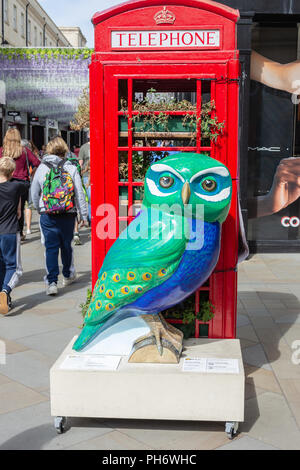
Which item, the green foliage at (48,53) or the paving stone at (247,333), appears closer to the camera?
the paving stone at (247,333)

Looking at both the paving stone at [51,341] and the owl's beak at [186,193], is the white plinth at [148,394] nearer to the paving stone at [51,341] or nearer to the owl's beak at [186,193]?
the owl's beak at [186,193]

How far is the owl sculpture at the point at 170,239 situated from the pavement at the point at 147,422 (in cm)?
55

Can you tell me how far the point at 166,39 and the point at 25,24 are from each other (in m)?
41.3

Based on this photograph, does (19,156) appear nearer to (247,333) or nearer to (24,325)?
(24,325)

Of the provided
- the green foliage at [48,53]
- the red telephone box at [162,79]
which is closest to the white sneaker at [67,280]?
the red telephone box at [162,79]

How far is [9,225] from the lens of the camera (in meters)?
6.26

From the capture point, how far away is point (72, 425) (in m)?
3.62

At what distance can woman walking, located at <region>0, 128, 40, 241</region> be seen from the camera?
8305mm

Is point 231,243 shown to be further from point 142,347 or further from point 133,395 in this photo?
point 133,395

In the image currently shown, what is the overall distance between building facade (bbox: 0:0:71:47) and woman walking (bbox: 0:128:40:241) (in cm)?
2353

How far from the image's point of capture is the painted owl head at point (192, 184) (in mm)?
3383
